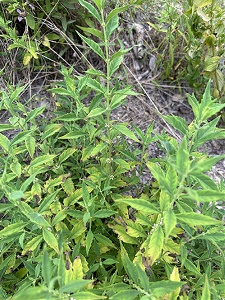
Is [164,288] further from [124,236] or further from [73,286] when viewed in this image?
[124,236]

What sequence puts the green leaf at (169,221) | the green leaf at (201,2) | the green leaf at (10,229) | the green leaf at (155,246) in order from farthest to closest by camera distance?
the green leaf at (201,2) < the green leaf at (10,229) < the green leaf at (155,246) < the green leaf at (169,221)

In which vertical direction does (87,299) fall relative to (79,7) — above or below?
below

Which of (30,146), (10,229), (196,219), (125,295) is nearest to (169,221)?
(196,219)

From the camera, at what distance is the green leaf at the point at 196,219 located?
0.91 metres

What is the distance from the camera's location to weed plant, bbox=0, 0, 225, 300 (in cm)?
90

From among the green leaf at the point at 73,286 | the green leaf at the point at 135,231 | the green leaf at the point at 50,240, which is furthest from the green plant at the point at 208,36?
the green leaf at the point at 73,286

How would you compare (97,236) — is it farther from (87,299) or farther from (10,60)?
(10,60)

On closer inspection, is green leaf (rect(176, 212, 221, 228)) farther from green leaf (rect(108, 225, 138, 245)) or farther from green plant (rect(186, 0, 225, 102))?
green plant (rect(186, 0, 225, 102))

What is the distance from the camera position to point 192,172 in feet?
2.76

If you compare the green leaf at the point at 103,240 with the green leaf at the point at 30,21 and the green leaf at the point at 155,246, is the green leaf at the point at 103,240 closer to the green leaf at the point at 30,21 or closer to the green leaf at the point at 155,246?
the green leaf at the point at 155,246

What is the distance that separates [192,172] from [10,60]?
6.77ft

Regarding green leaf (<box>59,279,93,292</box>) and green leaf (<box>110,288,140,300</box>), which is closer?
green leaf (<box>59,279,93,292</box>)

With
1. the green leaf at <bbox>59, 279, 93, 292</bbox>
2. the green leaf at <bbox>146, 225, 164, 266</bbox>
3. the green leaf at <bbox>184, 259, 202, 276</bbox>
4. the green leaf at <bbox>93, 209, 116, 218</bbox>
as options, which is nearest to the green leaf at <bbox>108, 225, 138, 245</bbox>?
the green leaf at <bbox>93, 209, 116, 218</bbox>

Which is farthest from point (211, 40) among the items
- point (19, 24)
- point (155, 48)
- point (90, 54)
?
point (19, 24)
